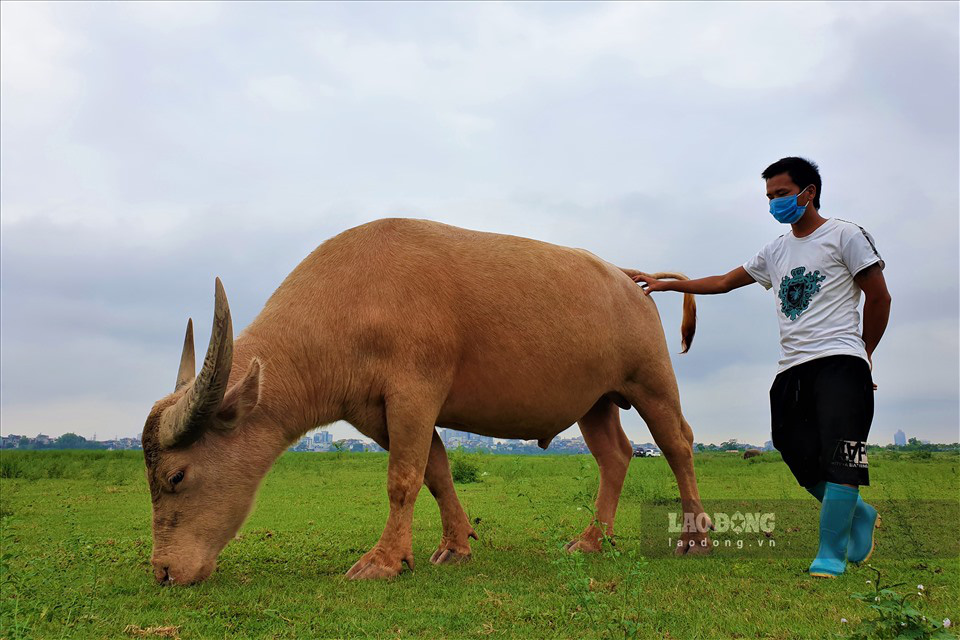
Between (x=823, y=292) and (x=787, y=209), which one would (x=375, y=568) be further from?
(x=787, y=209)

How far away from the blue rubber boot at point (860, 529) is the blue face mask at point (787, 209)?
1857 mm

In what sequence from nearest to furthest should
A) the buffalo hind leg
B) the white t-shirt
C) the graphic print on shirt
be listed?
the white t-shirt, the graphic print on shirt, the buffalo hind leg

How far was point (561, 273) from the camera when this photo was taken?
20.6 ft

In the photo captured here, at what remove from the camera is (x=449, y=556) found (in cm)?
576

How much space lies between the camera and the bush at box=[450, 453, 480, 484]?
13.5 m

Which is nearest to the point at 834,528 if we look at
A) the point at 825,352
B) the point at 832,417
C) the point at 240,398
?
the point at 832,417

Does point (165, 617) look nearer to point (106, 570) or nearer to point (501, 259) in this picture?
point (106, 570)

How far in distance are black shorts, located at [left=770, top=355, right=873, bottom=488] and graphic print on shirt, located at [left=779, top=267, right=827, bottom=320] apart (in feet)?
1.29

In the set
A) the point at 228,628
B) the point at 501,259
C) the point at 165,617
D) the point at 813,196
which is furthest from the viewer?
the point at 501,259

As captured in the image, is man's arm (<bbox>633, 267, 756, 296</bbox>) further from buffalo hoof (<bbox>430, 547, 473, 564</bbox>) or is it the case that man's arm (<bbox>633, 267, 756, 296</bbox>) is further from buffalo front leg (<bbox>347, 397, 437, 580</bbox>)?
buffalo hoof (<bbox>430, 547, 473, 564</bbox>)

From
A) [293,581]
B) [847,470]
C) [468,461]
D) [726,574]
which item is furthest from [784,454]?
[468,461]

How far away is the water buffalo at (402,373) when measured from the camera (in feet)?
16.0

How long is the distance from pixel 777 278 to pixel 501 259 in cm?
211

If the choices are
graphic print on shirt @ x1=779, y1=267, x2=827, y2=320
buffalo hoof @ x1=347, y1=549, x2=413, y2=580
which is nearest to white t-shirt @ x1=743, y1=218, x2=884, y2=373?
graphic print on shirt @ x1=779, y1=267, x2=827, y2=320
